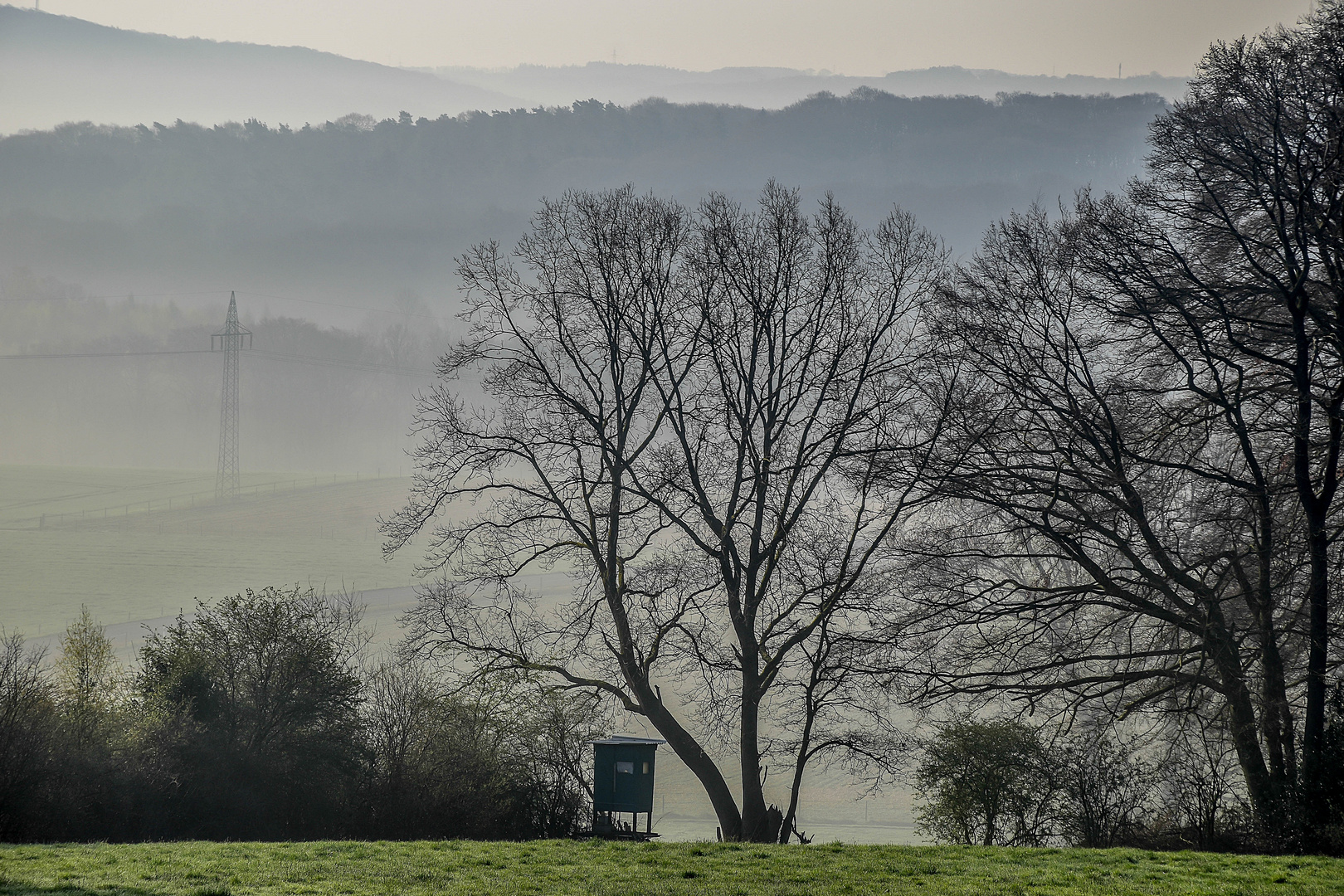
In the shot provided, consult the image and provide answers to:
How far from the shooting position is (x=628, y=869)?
9.62 meters

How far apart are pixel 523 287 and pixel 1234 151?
1209 centimetres

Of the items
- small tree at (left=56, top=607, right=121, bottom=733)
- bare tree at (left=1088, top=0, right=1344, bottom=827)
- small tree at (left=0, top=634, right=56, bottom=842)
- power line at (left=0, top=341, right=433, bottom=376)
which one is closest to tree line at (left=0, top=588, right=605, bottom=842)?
small tree at (left=0, top=634, right=56, bottom=842)

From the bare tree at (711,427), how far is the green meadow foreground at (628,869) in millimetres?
5248

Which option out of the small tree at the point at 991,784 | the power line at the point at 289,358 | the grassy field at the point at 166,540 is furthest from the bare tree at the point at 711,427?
the power line at the point at 289,358

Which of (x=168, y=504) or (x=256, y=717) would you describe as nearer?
(x=256, y=717)

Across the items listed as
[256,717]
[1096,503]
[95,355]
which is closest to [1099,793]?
[1096,503]

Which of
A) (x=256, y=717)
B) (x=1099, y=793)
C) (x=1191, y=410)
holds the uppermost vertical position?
(x=1191, y=410)

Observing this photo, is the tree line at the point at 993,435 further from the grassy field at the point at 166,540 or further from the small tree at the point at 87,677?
the grassy field at the point at 166,540

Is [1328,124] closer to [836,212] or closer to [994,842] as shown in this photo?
[836,212]

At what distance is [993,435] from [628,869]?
29.4 ft

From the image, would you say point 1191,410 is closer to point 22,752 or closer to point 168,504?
point 22,752

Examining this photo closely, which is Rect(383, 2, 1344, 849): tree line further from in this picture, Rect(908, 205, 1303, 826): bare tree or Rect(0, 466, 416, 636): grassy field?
Rect(0, 466, 416, 636): grassy field

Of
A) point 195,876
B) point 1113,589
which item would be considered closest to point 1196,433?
point 1113,589

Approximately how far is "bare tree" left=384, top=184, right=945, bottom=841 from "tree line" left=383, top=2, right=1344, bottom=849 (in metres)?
0.09
